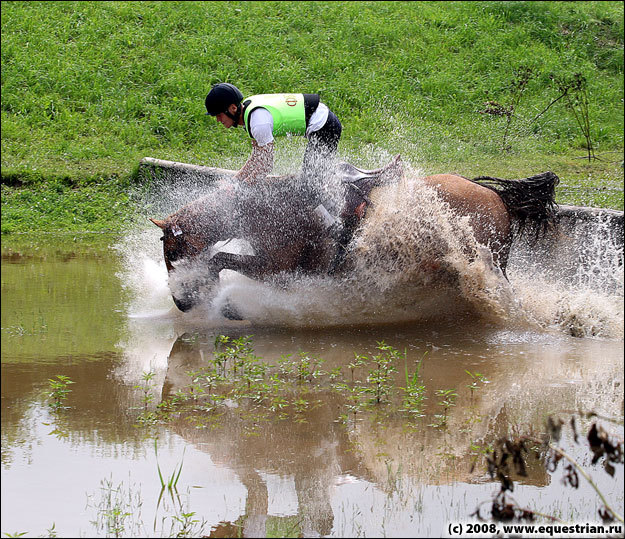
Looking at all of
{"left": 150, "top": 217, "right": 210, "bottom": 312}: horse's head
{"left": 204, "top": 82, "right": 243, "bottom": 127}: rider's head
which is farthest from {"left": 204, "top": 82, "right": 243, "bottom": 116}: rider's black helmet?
{"left": 150, "top": 217, "right": 210, "bottom": 312}: horse's head

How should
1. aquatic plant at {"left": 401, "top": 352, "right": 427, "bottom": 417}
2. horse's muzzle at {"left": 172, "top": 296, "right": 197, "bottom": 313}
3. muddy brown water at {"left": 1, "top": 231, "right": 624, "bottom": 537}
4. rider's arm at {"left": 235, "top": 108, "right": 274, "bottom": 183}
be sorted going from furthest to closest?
horse's muzzle at {"left": 172, "top": 296, "right": 197, "bottom": 313}
rider's arm at {"left": 235, "top": 108, "right": 274, "bottom": 183}
aquatic plant at {"left": 401, "top": 352, "right": 427, "bottom": 417}
muddy brown water at {"left": 1, "top": 231, "right": 624, "bottom": 537}

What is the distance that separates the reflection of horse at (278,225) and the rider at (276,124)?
0.42 ft

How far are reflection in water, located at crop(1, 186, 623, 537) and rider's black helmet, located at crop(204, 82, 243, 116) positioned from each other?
128 cm

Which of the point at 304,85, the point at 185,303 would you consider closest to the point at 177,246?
the point at 185,303

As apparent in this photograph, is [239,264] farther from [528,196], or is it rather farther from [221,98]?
[528,196]

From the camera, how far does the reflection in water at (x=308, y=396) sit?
3.65 m

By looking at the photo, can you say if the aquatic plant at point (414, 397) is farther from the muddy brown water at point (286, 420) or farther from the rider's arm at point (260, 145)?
the rider's arm at point (260, 145)

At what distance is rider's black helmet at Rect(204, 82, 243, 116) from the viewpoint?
6.24 meters

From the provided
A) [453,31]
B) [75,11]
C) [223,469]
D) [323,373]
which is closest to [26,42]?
[75,11]

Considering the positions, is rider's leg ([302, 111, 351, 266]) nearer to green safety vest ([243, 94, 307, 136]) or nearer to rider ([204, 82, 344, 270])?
rider ([204, 82, 344, 270])

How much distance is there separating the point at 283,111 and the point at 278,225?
32.3 inches

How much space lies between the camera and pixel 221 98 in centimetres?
625

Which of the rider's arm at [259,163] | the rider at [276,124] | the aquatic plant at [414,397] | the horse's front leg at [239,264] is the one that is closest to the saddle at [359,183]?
the rider at [276,124]

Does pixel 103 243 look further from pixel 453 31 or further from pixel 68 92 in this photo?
pixel 453 31
